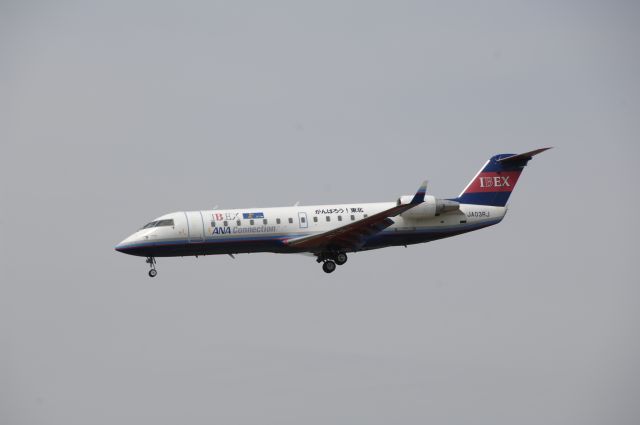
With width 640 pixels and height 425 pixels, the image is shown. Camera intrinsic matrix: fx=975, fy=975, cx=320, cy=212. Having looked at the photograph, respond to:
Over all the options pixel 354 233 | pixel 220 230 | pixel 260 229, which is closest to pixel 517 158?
pixel 354 233

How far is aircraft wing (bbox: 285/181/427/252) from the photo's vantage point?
147 feet

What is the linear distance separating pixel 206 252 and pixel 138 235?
10.6 ft

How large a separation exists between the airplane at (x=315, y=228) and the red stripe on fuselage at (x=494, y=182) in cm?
76

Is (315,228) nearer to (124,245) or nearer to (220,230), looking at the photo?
(220,230)

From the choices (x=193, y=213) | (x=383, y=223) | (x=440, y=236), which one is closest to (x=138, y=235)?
(x=193, y=213)

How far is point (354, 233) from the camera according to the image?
151 ft

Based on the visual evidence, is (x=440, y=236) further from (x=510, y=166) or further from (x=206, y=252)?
(x=206, y=252)

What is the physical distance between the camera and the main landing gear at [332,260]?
47312 millimetres

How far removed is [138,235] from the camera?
45.2 metres

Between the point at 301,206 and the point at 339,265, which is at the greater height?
the point at 301,206

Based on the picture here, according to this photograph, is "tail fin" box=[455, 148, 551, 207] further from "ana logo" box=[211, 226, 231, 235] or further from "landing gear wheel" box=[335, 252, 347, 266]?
"ana logo" box=[211, 226, 231, 235]

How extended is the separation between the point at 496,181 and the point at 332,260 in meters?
9.72

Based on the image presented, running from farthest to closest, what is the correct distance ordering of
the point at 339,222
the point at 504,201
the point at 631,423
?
the point at 631,423, the point at 504,201, the point at 339,222

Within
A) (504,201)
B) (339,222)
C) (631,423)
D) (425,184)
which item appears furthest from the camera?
(631,423)
